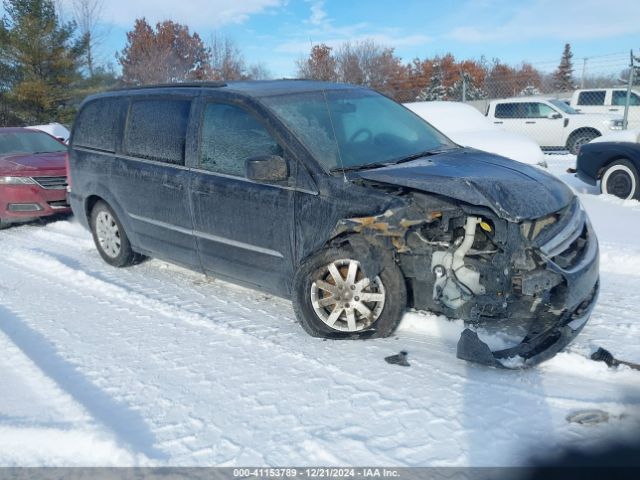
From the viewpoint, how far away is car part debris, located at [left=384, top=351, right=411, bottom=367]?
3.49 meters

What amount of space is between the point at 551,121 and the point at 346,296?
13.8 meters

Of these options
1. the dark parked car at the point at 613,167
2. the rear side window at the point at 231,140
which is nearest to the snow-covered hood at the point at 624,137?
the dark parked car at the point at 613,167

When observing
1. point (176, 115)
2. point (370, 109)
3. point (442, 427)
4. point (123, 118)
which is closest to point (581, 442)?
point (442, 427)

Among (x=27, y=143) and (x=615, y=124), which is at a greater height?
(x=615, y=124)

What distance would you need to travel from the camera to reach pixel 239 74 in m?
27.1

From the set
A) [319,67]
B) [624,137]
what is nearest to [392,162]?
[624,137]

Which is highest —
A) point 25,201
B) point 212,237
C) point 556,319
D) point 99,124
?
point 99,124

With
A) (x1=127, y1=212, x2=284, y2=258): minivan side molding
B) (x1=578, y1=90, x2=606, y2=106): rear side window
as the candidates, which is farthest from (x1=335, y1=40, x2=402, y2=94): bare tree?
(x1=127, y1=212, x2=284, y2=258): minivan side molding

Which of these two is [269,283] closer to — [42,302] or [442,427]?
[442,427]

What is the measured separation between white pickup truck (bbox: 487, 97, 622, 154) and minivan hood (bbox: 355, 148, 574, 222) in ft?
40.6

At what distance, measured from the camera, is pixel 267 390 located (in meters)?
3.24

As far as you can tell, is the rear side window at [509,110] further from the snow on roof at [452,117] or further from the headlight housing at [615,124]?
the snow on roof at [452,117]

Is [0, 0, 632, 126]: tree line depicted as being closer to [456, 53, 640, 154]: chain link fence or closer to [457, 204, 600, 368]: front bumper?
[456, 53, 640, 154]: chain link fence

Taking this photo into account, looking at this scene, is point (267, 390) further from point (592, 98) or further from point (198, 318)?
point (592, 98)
